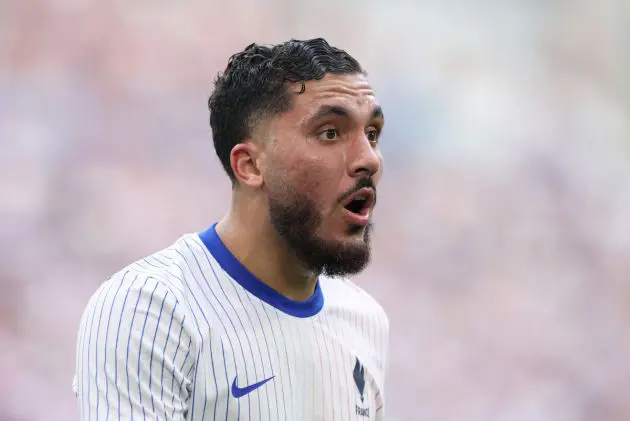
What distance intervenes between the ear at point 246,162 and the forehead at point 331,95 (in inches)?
5.6

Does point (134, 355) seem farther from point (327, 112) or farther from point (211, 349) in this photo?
point (327, 112)

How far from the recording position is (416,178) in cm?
391

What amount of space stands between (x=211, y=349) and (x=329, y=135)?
0.57m


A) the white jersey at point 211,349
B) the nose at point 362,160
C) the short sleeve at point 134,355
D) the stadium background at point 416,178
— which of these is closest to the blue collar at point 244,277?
the white jersey at point 211,349

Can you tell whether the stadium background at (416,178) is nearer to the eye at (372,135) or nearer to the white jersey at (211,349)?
the white jersey at (211,349)

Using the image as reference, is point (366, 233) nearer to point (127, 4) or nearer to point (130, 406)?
point (130, 406)

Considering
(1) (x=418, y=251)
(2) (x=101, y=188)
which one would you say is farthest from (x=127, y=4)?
(1) (x=418, y=251)

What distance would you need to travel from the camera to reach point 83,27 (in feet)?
11.8

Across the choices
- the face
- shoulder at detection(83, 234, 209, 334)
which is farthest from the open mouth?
shoulder at detection(83, 234, 209, 334)

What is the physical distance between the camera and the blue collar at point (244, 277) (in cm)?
215

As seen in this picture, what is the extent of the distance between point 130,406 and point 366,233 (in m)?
0.73

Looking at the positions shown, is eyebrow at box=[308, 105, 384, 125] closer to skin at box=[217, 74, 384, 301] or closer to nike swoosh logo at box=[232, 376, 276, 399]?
skin at box=[217, 74, 384, 301]

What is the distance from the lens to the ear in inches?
86.3

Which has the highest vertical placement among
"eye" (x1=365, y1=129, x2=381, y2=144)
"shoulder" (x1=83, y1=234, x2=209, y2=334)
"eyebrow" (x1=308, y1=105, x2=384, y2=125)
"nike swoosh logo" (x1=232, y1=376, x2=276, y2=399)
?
"eye" (x1=365, y1=129, x2=381, y2=144)
